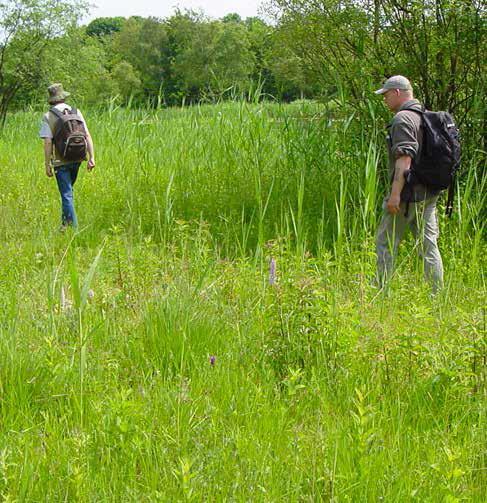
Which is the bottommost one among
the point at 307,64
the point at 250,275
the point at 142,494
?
the point at 142,494

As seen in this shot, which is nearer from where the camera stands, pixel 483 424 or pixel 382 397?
pixel 483 424

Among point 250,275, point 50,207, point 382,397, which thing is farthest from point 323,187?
point 382,397

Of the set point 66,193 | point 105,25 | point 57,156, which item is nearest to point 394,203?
point 66,193

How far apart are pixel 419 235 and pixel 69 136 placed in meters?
4.07

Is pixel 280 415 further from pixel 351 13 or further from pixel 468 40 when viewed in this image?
pixel 351 13

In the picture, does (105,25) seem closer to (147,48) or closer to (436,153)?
(147,48)

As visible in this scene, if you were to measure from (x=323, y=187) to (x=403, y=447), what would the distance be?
4.56m

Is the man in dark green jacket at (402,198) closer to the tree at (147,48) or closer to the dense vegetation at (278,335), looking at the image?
the dense vegetation at (278,335)

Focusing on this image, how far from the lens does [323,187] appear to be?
701 centimetres

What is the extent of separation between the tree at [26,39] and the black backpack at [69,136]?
17816mm

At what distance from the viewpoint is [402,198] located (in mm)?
5277

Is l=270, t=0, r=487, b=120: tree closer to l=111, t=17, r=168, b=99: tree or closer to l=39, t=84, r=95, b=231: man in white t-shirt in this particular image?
l=39, t=84, r=95, b=231: man in white t-shirt

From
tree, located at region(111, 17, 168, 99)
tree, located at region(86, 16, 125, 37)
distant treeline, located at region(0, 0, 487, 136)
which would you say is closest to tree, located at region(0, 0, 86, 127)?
distant treeline, located at region(0, 0, 487, 136)

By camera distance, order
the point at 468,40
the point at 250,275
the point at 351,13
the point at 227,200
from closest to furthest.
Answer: the point at 250,275 < the point at 468,40 < the point at 351,13 < the point at 227,200
